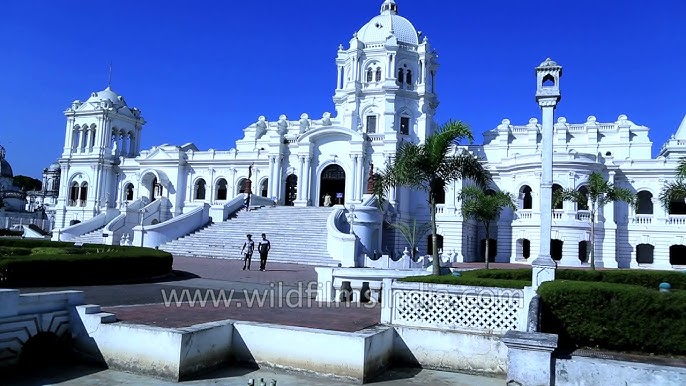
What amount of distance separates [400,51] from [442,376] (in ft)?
135

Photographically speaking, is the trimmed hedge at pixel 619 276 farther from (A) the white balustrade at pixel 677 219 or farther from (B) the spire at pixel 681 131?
(B) the spire at pixel 681 131

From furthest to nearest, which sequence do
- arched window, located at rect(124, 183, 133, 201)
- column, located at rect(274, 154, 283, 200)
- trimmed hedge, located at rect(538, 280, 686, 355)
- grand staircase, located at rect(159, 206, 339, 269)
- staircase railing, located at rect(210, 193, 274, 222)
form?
1. arched window, located at rect(124, 183, 133, 201)
2. column, located at rect(274, 154, 283, 200)
3. staircase railing, located at rect(210, 193, 274, 222)
4. grand staircase, located at rect(159, 206, 339, 269)
5. trimmed hedge, located at rect(538, 280, 686, 355)

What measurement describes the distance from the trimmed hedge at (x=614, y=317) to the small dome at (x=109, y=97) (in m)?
52.2

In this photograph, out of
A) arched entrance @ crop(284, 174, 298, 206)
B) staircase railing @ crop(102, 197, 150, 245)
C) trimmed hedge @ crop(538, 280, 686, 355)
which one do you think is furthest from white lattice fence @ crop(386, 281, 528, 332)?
arched entrance @ crop(284, 174, 298, 206)

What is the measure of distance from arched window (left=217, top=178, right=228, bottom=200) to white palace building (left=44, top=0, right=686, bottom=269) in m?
0.10

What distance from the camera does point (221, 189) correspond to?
51.2 meters

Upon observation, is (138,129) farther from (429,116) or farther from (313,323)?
(313,323)

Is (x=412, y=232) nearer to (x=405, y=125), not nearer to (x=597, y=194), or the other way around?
(x=597, y=194)

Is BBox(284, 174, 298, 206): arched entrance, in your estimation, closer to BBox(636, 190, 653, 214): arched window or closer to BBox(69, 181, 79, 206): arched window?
BBox(69, 181, 79, 206): arched window

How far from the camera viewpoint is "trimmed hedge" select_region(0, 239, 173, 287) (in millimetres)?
15086

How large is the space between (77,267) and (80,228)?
25.0 m

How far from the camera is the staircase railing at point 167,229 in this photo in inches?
1233

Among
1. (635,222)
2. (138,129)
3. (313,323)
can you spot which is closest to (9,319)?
(313,323)

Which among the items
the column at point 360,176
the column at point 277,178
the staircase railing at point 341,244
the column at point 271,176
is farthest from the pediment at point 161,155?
the staircase railing at point 341,244
